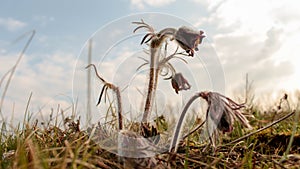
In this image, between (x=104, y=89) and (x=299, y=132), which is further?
(x=299, y=132)

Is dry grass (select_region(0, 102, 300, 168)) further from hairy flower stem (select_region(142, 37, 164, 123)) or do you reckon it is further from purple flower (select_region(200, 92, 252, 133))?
hairy flower stem (select_region(142, 37, 164, 123))

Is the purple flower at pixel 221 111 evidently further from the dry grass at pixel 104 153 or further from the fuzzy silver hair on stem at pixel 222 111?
the dry grass at pixel 104 153

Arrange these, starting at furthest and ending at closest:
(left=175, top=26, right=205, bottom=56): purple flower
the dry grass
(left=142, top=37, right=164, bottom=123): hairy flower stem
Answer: (left=142, top=37, right=164, bottom=123): hairy flower stem → (left=175, top=26, right=205, bottom=56): purple flower → the dry grass

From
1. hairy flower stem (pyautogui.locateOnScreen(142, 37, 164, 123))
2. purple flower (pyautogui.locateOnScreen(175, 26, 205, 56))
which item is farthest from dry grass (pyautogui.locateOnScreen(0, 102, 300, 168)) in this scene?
purple flower (pyautogui.locateOnScreen(175, 26, 205, 56))

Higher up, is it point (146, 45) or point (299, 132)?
point (146, 45)

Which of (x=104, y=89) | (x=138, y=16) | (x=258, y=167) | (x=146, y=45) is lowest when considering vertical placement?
(x=258, y=167)

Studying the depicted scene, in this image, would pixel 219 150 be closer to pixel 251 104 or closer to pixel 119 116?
pixel 119 116

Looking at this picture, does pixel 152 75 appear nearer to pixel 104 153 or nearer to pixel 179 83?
pixel 179 83

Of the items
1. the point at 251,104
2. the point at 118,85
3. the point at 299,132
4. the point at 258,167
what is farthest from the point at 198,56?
the point at 251,104
